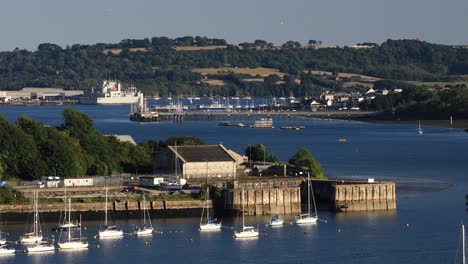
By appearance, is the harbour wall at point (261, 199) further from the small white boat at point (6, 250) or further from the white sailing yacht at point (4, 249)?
the small white boat at point (6, 250)

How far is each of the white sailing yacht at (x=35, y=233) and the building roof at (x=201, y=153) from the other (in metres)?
8.65

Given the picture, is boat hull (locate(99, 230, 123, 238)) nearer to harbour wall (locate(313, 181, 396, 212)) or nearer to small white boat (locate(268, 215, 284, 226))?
small white boat (locate(268, 215, 284, 226))

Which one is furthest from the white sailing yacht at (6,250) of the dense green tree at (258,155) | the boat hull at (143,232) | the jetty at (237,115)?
the jetty at (237,115)

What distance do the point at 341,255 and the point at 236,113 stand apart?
136m

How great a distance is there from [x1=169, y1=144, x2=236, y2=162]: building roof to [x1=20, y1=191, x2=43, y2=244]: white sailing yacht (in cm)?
865

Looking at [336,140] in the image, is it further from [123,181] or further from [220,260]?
[220,260]

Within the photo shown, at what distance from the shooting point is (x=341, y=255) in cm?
4806

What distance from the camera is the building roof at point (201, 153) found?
6194 centimetres

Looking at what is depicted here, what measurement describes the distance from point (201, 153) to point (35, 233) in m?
13.4

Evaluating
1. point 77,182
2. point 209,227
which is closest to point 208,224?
point 209,227

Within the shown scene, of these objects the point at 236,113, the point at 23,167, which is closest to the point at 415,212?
the point at 23,167

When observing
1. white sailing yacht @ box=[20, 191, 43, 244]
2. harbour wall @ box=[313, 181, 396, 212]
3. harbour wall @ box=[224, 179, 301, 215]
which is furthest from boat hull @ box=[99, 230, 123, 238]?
harbour wall @ box=[313, 181, 396, 212]

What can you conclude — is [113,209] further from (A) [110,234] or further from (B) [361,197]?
(B) [361,197]

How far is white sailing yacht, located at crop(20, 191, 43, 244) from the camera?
1937 inches
